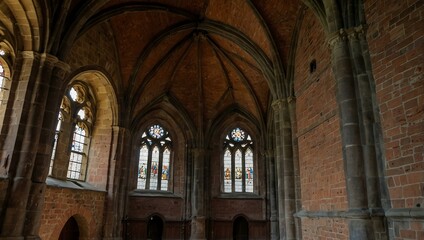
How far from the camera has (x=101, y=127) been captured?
47.0 feet

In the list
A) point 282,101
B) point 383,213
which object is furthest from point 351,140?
point 282,101

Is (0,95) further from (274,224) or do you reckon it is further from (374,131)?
(274,224)

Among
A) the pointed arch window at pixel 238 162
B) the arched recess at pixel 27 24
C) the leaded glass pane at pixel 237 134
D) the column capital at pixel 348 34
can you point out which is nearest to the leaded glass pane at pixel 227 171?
the pointed arch window at pixel 238 162

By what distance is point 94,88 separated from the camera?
46.1ft

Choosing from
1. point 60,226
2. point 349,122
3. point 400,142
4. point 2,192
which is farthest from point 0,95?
point 400,142

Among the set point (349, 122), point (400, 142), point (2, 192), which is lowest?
point (2, 192)

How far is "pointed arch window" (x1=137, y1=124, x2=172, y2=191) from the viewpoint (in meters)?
17.9

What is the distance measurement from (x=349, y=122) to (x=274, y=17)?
6.24m

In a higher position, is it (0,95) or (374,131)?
(0,95)

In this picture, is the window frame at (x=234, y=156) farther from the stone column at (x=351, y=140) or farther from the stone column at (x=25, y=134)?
the stone column at (x=25, y=134)

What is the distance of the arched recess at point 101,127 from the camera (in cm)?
1362

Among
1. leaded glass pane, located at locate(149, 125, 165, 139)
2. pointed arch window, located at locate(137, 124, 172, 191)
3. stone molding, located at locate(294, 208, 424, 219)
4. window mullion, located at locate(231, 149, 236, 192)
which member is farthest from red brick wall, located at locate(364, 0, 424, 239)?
leaded glass pane, located at locate(149, 125, 165, 139)

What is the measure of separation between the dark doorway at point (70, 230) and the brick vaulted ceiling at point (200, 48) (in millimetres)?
5549

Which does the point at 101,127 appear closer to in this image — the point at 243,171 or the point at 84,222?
the point at 84,222
